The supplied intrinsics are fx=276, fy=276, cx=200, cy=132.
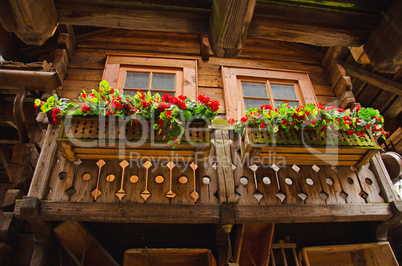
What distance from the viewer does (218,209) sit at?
11.1 feet

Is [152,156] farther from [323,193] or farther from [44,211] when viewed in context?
[323,193]

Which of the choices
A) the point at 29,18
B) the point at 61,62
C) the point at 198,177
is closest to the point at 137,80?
the point at 61,62

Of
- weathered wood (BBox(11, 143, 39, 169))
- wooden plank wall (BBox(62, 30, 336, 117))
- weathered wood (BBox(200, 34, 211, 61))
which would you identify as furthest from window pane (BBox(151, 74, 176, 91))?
weathered wood (BBox(11, 143, 39, 169))

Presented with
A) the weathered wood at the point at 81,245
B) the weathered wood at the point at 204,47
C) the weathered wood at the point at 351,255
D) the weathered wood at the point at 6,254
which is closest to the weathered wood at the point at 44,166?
the weathered wood at the point at 81,245

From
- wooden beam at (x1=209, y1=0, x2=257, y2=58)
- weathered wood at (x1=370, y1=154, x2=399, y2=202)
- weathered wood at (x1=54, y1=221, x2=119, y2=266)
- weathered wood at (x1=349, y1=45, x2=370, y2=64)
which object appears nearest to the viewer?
wooden beam at (x1=209, y1=0, x2=257, y2=58)

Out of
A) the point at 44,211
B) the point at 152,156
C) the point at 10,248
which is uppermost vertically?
the point at 152,156

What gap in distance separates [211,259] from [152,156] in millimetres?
1496

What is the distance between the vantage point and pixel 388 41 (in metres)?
2.05

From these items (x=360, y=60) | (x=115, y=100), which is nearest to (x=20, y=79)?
(x=115, y=100)

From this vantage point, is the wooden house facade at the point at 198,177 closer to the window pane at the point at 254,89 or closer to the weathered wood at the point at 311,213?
the weathered wood at the point at 311,213

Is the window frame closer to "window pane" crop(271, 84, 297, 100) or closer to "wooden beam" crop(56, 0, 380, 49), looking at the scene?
"window pane" crop(271, 84, 297, 100)

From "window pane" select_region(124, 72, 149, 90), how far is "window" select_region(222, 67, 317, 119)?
1.45 metres

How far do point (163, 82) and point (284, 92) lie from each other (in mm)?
2366

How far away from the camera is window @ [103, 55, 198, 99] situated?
493 cm
